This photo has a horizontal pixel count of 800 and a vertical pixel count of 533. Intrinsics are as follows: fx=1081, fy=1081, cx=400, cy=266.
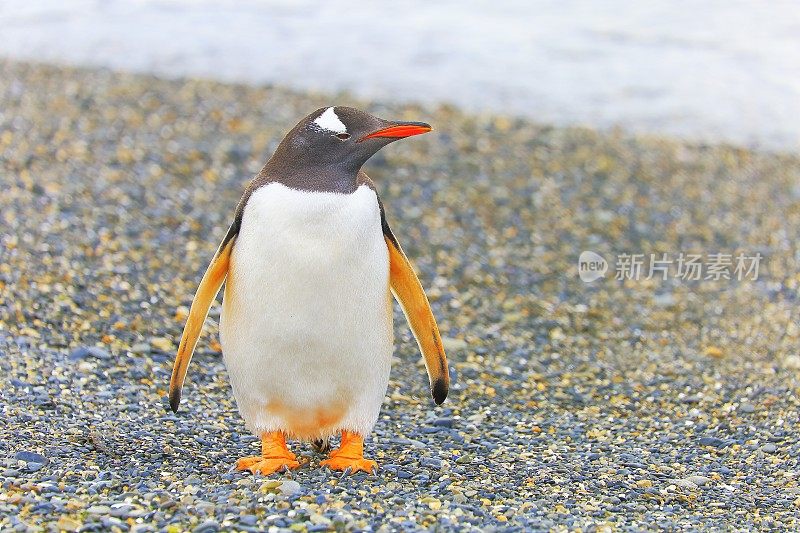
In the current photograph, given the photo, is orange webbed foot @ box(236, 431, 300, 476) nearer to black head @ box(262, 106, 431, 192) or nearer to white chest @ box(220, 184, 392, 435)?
white chest @ box(220, 184, 392, 435)

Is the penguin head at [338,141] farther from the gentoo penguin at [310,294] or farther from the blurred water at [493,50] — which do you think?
Result: the blurred water at [493,50]

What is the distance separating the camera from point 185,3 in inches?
651

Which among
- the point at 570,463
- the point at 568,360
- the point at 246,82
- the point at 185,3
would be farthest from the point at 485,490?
the point at 185,3

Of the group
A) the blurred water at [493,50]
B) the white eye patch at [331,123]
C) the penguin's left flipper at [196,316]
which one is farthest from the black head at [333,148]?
the blurred water at [493,50]

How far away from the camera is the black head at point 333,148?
4.04m

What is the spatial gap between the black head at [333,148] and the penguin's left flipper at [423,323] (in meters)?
0.64

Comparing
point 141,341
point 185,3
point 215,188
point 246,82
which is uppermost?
point 185,3

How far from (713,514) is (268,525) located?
180cm

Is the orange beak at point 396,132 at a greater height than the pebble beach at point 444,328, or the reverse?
the orange beak at point 396,132

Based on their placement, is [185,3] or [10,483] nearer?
[10,483]

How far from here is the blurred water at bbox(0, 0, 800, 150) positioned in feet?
40.5

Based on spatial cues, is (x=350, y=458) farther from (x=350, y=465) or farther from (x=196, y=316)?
(x=196, y=316)

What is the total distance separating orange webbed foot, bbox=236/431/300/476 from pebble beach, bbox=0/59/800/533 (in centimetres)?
7

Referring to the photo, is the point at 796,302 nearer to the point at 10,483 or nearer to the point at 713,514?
the point at 713,514
